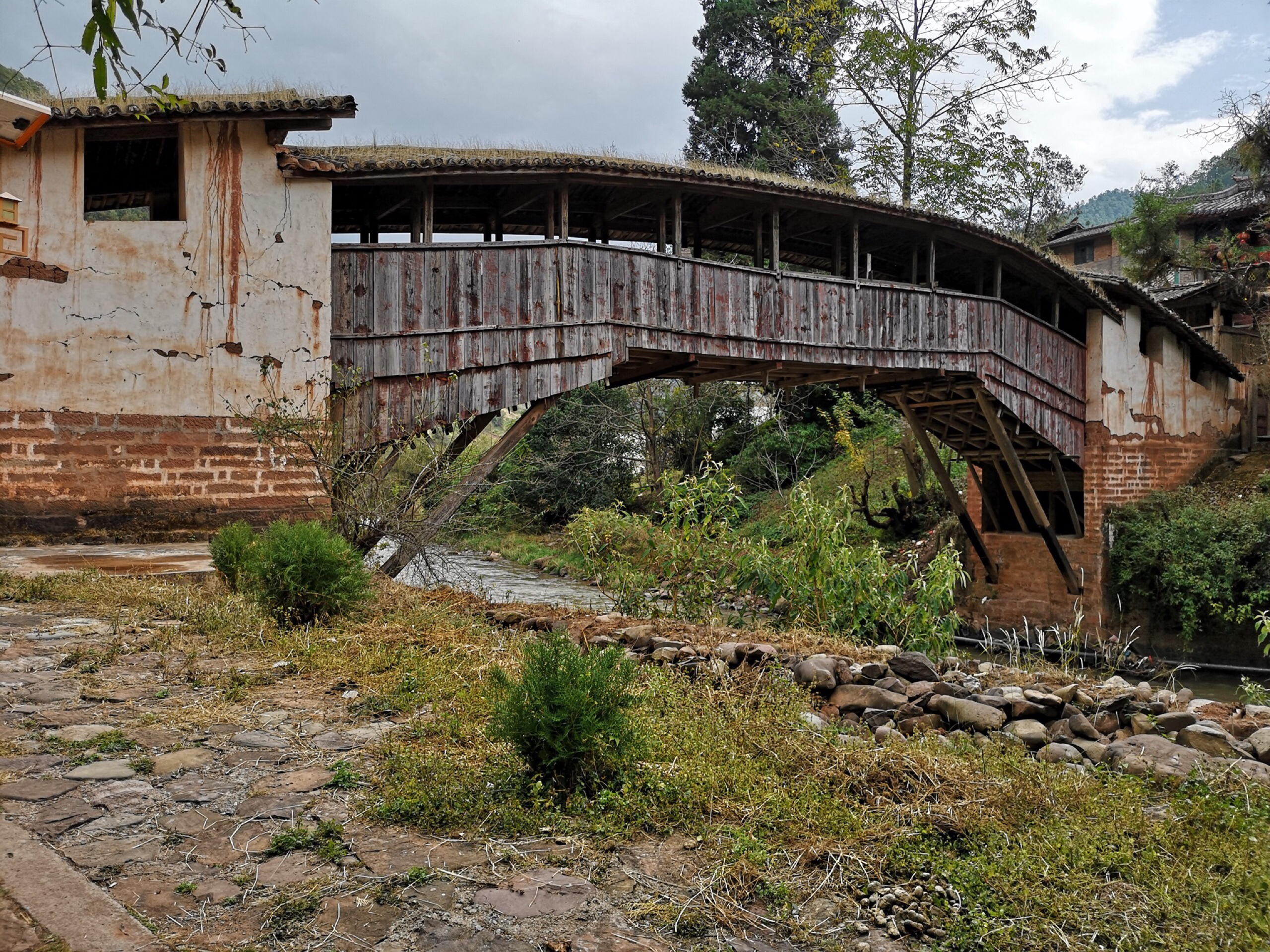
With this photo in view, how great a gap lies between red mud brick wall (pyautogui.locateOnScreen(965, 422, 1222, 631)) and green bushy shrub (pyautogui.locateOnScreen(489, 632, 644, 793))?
12763 mm

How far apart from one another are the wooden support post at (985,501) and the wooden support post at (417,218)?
11151 millimetres

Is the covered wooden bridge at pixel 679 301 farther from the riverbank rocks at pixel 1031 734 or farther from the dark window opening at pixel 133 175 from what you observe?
the riverbank rocks at pixel 1031 734

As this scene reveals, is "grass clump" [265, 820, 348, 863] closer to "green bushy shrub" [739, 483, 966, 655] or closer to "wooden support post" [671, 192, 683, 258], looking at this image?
"green bushy shrub" [739, 483, 966, 655]

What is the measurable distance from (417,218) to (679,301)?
311 centimetres

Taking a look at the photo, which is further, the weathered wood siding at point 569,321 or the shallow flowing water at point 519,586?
the weathered wood siding at point 569,321

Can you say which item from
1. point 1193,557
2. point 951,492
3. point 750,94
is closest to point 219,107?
point 951,492

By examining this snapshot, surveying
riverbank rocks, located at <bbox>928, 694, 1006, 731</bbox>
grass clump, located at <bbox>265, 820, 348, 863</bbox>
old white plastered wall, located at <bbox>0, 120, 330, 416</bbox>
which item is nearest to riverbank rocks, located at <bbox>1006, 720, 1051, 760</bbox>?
riverbank rocks, located at <bbox>928, 694, 1006, 731</bbox>

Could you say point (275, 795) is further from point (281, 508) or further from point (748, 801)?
point (281, 508)

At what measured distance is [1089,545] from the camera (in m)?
15.0

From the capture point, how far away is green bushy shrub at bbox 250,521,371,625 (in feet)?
18.9

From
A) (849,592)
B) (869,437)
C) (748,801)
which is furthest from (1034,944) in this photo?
A: (869,437)

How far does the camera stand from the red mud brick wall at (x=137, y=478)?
7.62 metres

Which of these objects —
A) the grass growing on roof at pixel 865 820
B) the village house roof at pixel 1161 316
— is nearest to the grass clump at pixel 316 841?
the grass growing on roof at pixel 865 820

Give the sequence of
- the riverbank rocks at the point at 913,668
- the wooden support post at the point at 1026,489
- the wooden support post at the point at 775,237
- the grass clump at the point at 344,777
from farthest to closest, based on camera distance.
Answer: the wooden support post at the point at 1026,489
the wooden support post at the point at 775,237
the riverbank rocks at the point at 913,668
the grass clump at the point at 344,777
